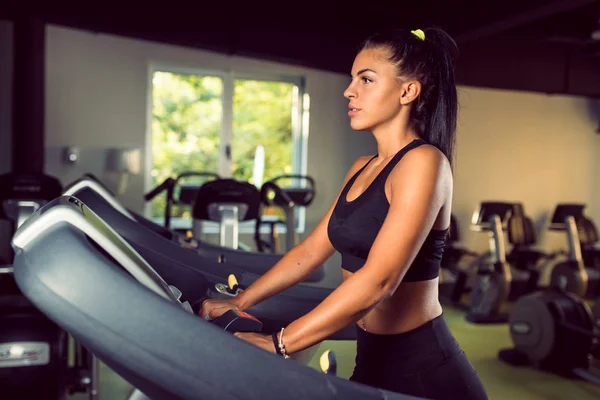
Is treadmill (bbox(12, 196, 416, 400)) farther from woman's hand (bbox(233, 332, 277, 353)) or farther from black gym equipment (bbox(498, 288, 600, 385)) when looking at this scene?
black gym equipment (bbox(498, 288, 600, 385))

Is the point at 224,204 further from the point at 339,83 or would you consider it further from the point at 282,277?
the point at 339,83

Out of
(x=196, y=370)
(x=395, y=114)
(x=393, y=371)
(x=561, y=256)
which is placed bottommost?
(x=561, y=256)

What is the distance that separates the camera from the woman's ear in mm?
1287

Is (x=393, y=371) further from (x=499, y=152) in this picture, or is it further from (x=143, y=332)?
(x=499, y=152)

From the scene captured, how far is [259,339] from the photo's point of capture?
107 centimetres

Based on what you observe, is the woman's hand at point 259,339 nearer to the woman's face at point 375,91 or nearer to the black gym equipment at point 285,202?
the woman's face at point 375,91

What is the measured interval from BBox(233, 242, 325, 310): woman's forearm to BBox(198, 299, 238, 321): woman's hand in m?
0.08

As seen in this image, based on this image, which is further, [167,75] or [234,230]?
[167,75]

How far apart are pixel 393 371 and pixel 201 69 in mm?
5024

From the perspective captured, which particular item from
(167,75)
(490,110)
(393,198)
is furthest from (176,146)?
(393,198)

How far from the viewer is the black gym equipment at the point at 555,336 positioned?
376 centimetres

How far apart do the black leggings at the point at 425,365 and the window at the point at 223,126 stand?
4.66m

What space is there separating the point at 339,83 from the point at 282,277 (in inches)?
199

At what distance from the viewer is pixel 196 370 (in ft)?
2.52
